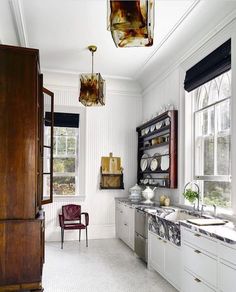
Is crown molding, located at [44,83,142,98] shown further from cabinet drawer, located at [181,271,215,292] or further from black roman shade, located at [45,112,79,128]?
cabinet drawer, located at [181,271,215,292]

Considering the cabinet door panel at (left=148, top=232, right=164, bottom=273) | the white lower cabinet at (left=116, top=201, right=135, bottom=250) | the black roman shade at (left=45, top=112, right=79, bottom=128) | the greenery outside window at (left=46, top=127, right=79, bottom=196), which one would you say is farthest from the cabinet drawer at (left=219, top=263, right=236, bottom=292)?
the black roman shade at (left=45, top=112, right=79, bottom=128)

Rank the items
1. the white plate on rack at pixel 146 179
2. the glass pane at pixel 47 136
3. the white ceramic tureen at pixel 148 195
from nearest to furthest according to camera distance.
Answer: the glass pane at pixel 47 136
the white ceramic tureen at pixel 148 195
the white plate on rack at pixel 146 179

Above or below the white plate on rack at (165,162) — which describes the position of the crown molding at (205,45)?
above

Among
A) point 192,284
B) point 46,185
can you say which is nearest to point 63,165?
point 46,185

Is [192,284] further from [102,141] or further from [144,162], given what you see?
[102,141]

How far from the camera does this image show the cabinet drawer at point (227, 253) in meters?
2.12

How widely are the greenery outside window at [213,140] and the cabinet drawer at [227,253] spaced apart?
3.94 ft

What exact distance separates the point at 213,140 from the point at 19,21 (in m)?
2.84

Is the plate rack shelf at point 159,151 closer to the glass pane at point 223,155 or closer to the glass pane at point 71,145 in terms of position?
the glass pane at point 223,155

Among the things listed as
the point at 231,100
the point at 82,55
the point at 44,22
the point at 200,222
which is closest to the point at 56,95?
the point at 82,55

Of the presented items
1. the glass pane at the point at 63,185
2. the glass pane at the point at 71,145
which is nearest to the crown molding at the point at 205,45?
the glass pane at the point at 71,145

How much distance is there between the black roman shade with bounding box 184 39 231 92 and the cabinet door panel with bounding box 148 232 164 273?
2068mm

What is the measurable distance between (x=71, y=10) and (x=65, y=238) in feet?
13.2

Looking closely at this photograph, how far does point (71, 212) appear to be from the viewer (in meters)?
5.56
